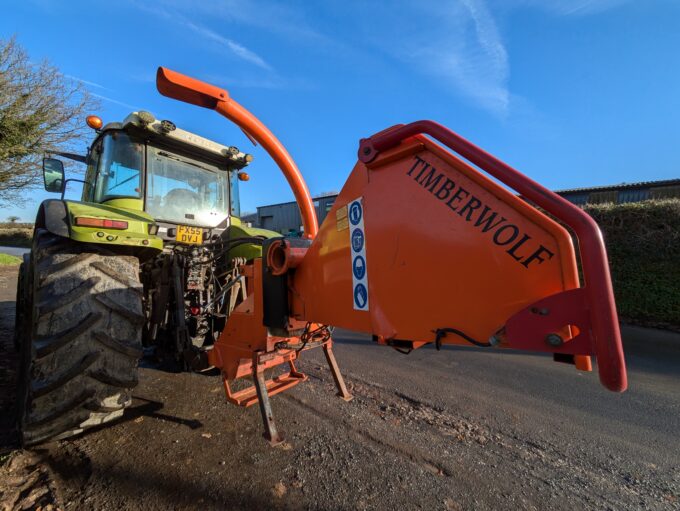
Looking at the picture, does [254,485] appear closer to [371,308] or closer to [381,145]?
[371,308]

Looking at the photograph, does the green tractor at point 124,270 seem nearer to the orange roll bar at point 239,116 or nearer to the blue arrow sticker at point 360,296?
the orange roll bar at point 239,116

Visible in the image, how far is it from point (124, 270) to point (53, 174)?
2.12 metres

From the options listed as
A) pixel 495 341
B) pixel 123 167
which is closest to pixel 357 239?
pixel 495 341

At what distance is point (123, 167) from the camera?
3102 millimetres

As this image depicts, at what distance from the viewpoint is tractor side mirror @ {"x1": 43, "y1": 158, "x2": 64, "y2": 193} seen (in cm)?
331

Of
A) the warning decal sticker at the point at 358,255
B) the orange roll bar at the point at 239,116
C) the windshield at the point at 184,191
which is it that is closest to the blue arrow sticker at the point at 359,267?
the warning decal sticker at the point at 358,255

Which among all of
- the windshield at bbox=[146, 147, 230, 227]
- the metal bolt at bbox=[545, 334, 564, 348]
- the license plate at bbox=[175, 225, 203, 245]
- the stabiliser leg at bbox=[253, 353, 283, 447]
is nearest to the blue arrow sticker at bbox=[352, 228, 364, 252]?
the metal bolt at bbox=[545, 334, 564, 348]

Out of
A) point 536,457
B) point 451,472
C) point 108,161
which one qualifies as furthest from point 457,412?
point 108,161

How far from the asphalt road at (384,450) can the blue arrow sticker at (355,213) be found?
4.83 ft

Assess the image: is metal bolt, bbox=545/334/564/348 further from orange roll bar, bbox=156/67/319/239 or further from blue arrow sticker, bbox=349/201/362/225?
orange roll bar, bbox=156/67/319/239

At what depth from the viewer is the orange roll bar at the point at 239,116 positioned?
218cm

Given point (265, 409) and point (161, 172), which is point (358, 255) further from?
point (161, 172)

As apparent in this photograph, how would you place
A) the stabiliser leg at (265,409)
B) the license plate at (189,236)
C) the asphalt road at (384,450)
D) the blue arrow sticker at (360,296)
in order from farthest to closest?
the license plate at (189,236)
the stabiliser leg at (265,409)
the asphalt road at (384,450)
the blue arrow sticker at (360,296)

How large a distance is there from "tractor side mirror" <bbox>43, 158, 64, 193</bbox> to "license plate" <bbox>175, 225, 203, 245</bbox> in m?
1.54
